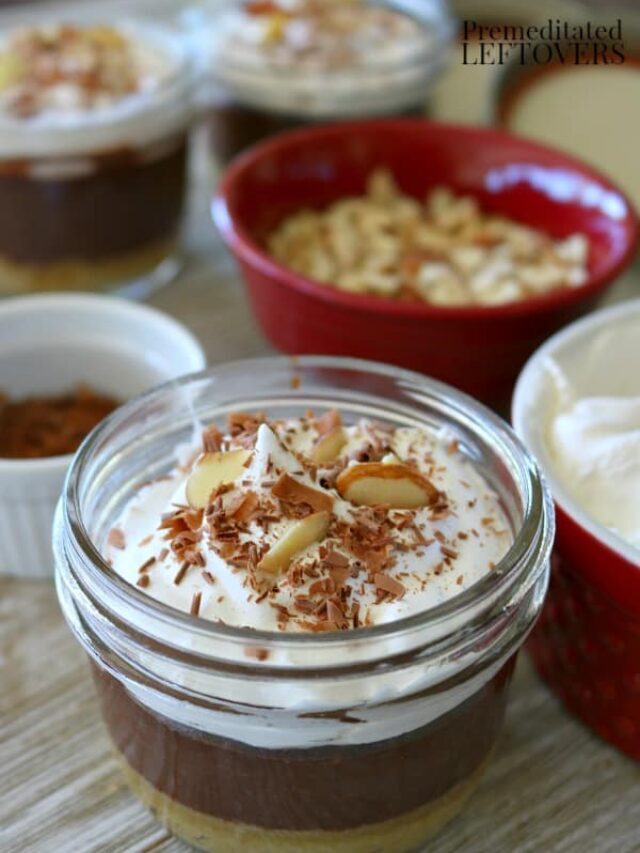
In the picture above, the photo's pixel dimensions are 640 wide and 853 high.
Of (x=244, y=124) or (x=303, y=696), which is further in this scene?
(x=244, y=124)

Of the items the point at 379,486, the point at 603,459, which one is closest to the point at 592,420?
the point at 603,459

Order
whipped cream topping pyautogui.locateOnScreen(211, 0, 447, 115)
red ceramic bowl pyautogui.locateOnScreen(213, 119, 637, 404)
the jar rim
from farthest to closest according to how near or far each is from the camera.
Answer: whipped cream topping pyautogui.locateOnScreen(211, 0, 447, 115)
red ceramic bowl pyautogui.locateOnScreen(213, 119, 637, 404)
the jar rim

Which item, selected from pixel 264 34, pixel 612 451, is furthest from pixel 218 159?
pixel 612 451

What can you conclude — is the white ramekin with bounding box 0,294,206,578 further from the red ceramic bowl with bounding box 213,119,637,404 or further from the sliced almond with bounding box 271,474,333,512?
the sliced almond with bounding box 271,474,333,512

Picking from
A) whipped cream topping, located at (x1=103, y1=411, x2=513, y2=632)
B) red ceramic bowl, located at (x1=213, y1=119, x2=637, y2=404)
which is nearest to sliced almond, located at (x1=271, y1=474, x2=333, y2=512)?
whipped cream topping, located at (x1=103, y1=411, x2=513, y2=632)

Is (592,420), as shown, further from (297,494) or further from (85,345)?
(85,345)

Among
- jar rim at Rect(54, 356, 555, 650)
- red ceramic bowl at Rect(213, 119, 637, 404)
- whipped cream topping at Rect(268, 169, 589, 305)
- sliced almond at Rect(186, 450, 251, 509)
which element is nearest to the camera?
jar rim at Rect(54, 356, 555, 650)

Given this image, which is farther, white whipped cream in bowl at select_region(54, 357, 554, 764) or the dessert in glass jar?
the dessert in glass jar

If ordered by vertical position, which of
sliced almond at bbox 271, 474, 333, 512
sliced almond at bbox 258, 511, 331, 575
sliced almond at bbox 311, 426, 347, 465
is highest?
sliced almond at bbox 271, 474, 333, 512
